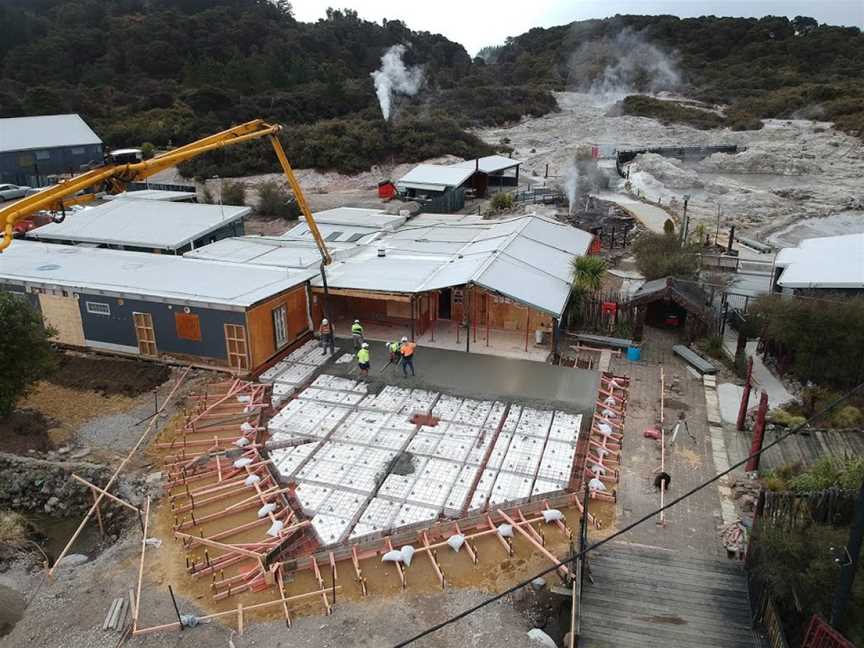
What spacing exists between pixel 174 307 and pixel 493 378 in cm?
967

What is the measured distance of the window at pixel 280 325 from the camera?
19141 mm

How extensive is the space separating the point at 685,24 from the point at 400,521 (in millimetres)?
133748

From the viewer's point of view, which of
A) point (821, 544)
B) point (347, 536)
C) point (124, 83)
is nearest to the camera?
point (821, 544)

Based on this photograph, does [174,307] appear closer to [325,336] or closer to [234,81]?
[325,336]

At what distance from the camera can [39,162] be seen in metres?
45.1

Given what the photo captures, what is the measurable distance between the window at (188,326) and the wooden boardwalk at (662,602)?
12.9 meters

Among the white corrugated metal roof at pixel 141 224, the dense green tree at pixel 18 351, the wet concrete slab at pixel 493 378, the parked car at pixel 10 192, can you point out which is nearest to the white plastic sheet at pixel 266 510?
the wet concrete slab at pixel 493 378

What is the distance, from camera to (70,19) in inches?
3063

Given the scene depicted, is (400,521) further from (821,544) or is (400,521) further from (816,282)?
(816,282)

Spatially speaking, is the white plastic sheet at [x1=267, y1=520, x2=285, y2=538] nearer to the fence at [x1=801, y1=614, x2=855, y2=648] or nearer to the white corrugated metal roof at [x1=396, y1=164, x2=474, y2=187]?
the fence at [x1=801, y1=614, x2=855, y2=648]

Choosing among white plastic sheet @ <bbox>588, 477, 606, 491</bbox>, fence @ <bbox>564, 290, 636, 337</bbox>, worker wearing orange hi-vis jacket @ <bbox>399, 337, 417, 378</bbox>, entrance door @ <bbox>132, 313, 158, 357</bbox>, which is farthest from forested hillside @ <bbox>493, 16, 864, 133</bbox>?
entrance door @ <bbox>132, 313, 158, 357</bbox>

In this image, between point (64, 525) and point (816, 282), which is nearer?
point (64, 525)

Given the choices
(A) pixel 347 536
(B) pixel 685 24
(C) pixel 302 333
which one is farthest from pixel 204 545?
(B) pixel 685 24

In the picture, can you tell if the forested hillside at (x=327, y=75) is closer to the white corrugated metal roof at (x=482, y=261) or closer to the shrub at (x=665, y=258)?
the white corrugated metal roof at (x=482, y=261)
